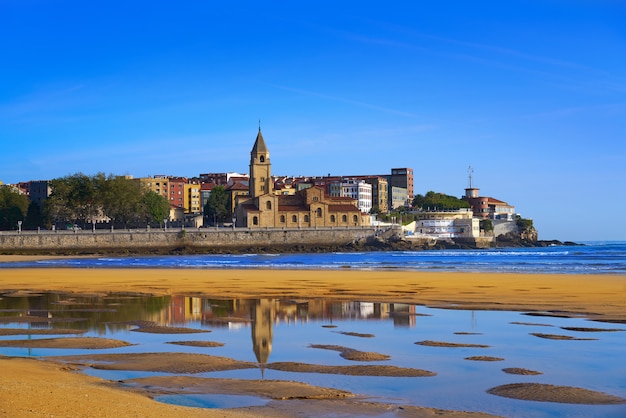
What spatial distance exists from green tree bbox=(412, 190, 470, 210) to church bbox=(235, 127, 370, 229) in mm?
45973

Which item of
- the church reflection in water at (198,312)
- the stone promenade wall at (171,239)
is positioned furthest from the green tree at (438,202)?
the church reflection in water at (198,312)

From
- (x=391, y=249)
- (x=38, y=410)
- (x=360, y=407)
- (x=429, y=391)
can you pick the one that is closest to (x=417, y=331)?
(x=429, y=391)

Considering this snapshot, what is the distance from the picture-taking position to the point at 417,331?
16.2 meters

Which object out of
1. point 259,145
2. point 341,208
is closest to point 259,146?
point 259,145

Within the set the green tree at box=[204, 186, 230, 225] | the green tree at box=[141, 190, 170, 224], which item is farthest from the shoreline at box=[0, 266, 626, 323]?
the green tree at box=[204, 186, 230, 225]

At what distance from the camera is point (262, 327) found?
16844 mm

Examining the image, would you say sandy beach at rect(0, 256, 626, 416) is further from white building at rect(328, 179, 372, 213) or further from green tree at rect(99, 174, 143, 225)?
white building at rect(328, 179, 372, 213)

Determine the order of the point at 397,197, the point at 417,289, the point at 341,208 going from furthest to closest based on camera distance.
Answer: the point at 397,197 → the point at 341,208 → the point at 417,289

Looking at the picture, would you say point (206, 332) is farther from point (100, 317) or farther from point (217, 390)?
point (217, 390)

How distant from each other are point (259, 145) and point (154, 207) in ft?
70.6

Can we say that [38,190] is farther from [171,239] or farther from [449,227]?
[449,227]

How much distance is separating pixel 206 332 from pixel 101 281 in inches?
766

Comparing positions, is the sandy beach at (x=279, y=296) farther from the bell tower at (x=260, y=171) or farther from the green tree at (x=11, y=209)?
the green tree at (x=11, y=209)

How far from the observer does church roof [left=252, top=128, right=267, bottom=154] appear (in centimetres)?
12794
